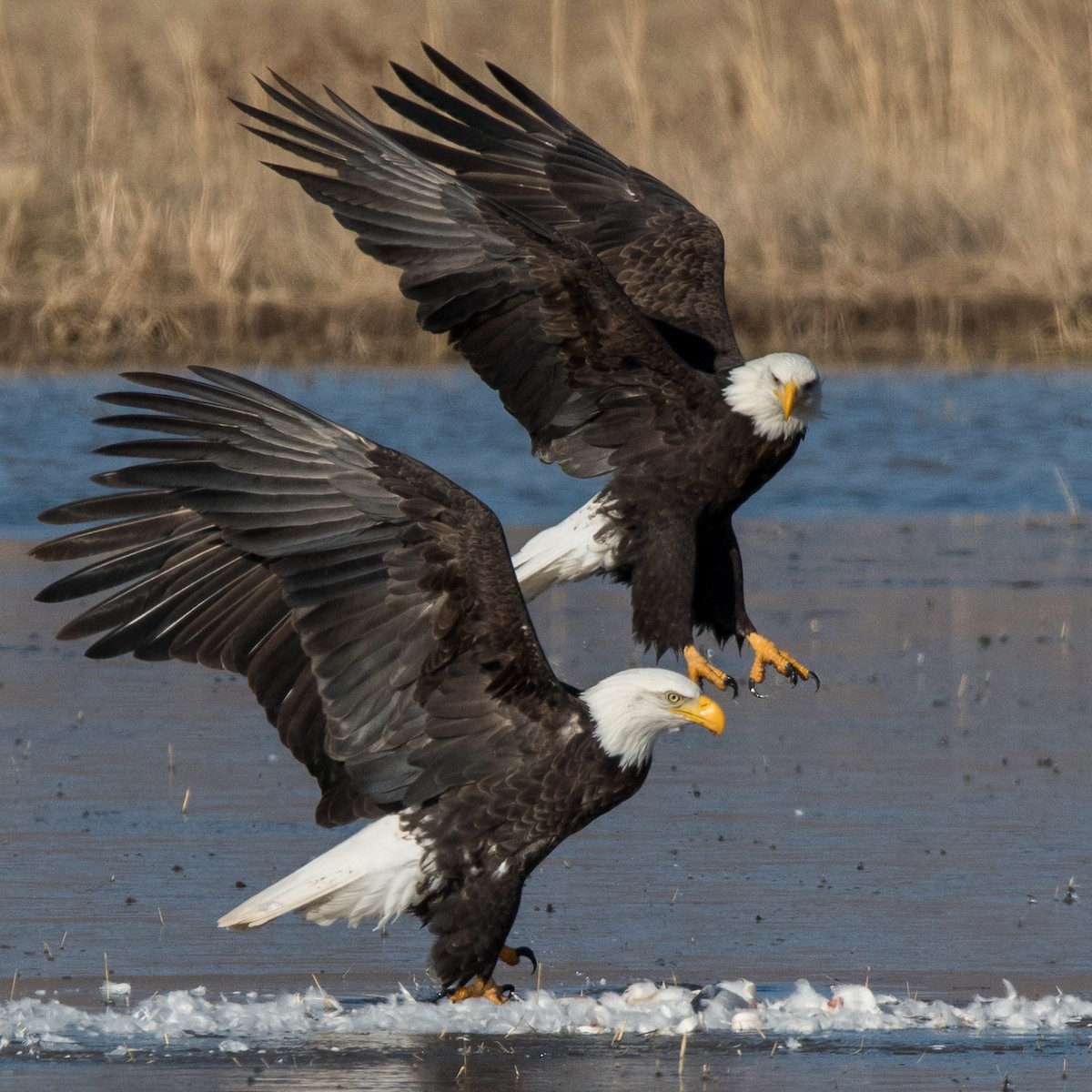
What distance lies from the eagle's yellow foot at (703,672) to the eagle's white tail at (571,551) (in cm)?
41

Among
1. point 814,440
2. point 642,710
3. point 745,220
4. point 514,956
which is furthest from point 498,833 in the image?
point 745,220

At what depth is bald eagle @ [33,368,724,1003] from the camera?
5.02 m

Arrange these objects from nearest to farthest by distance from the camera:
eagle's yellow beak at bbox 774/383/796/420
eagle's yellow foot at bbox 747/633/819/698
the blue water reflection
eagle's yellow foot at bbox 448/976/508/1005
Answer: eagle's yellow foot at bbox 448/976/508/1005 → eagle's yellow beak at bbox 774/383/796/420 → eagle's yellow foot at bbox 747/633/819/698 → the blue water reflection

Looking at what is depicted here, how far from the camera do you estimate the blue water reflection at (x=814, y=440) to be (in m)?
12.1

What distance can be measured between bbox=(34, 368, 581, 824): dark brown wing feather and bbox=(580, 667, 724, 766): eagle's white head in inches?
3.3

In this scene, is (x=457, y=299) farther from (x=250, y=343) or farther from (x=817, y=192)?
(x=817, y=192)

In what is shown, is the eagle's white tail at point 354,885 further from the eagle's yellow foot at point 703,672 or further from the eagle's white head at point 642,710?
the eagle's yellow foot at point 703,672

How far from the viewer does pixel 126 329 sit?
50.5 feet

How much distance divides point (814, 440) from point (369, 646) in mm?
8757

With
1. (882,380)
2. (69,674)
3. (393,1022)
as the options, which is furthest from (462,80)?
(882,380)

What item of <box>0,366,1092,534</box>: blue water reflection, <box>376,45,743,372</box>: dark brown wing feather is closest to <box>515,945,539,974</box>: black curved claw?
<box>376,45,743,372</box>: dark brown wing feather

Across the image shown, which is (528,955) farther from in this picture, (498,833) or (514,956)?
(498,833)

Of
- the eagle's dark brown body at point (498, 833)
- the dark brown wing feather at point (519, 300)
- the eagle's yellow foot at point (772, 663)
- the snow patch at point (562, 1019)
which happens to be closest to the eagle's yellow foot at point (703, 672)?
the eagle's yellow foot at point (772, 663)

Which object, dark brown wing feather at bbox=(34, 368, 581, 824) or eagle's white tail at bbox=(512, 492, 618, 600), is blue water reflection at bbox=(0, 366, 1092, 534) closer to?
eagle's white tail at bbox=(512, 492, 618, 600)
